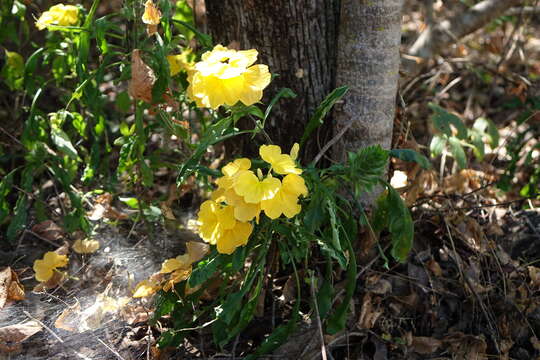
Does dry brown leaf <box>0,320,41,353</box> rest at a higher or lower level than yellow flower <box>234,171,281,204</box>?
lower

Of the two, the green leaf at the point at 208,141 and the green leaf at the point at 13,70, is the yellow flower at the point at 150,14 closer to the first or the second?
the green leaf at the point at 208,141

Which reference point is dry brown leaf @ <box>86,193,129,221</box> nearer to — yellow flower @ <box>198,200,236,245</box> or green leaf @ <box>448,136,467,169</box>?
yellow flower @ <box>198,200,236,245</box>

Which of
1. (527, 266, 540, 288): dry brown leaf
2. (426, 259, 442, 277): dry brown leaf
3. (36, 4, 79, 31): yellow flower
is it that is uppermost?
(36, 4, 79, 31): yellow flower

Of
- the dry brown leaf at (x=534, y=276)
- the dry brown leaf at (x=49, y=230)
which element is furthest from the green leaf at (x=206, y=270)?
the dry brown leaf at (x=534, y=276)

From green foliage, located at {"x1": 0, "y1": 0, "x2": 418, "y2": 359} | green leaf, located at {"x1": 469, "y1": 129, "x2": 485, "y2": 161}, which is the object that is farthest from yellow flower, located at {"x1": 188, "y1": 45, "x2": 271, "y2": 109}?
green leaf, located at {"x1": 469, "y1": 129, "x2": 485, "y2": 161}

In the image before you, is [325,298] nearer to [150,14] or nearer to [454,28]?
[150,14]

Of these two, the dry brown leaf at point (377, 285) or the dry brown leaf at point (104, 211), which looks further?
the dry brown leaf at point (104, 211)
